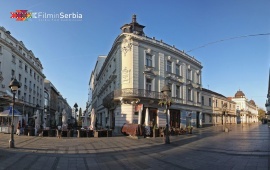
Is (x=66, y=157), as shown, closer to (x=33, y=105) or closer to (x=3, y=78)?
(x=3, y=78)

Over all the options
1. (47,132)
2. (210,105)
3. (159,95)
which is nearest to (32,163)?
(47,132)

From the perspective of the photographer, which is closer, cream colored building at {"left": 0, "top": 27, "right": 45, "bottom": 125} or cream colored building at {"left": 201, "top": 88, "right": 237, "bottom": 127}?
cream colored building at {"left": 0, "top": 27, "right": 45, "bottom": 125}

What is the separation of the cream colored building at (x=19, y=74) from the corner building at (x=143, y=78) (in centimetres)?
1691

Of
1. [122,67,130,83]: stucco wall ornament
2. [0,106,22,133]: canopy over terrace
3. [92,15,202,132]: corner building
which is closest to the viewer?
[0,106,22,133]: canopy over terrace

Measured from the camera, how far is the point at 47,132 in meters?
20.5

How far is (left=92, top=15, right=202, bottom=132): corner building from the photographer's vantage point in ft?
85.3

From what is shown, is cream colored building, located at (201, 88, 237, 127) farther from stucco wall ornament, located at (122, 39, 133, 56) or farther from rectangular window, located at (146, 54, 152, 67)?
stucco wall ornament, located at (122, 39, 133, 56)

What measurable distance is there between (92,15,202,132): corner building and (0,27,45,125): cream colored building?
16907mm

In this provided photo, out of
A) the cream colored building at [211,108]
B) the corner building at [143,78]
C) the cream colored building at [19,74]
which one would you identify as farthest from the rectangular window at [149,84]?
the cream colored building at [19,74]

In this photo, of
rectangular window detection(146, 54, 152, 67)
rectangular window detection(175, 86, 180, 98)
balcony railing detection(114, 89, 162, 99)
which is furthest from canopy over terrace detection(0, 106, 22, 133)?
rectangular window detection(175, 86, 180, 98)

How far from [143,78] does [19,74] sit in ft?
86.0

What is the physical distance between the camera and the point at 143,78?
27375 mm

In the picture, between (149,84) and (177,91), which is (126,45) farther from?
(177,91)

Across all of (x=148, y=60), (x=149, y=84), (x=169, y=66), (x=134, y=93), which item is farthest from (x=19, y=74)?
(x=169, y=66)
